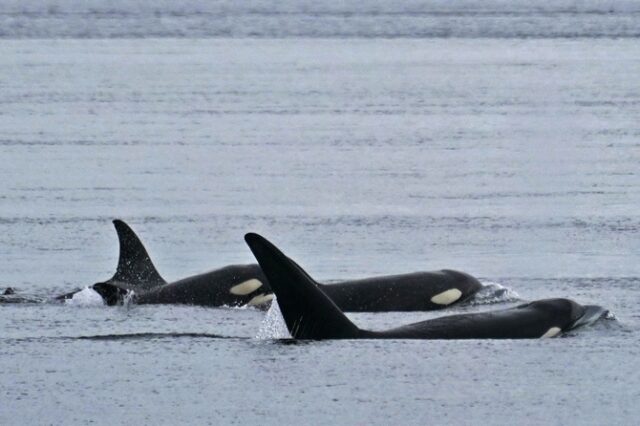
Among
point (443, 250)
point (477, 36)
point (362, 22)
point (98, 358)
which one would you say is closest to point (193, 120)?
point (443, 250)

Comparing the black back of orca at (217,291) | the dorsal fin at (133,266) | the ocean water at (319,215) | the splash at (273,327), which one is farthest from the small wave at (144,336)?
the dorsal fin at (133,266)

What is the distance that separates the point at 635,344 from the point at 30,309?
362 cm

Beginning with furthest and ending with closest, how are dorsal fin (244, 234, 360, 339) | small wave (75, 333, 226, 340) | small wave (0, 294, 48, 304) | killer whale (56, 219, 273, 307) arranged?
killer whale (56, 219, 273, 307), small wave (0, 294, 48, 304), small wave (75, 333, 226, 340), dorsal fin (244, 234, 360, 339)

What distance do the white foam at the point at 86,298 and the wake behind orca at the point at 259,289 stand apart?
0.03 m

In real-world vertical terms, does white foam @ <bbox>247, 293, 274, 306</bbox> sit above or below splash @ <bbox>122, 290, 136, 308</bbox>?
below

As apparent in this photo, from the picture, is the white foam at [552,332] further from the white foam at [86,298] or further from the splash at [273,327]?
the white foam at [86,298]

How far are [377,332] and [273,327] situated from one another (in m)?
0.65

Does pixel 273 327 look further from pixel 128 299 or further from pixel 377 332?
pixel 128 299

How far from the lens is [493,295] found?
396 inches

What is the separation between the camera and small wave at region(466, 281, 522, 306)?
32.7 ft

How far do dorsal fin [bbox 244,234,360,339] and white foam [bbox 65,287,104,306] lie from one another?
208 cm

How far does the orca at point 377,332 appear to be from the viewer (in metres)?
7.84

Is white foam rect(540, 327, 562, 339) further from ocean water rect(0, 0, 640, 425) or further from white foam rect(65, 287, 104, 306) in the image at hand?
white foam rect(65, 287, 104, 306)

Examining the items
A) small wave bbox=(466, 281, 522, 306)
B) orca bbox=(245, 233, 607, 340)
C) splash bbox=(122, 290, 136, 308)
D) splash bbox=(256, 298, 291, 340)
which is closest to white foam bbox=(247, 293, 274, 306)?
splash bbox=(122, 290, 136, 308)
